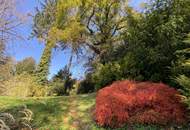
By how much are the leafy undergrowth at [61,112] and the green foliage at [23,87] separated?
2.89m

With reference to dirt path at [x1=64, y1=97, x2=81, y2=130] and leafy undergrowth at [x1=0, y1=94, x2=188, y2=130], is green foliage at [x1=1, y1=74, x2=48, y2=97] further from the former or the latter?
dirt path at [x1=64, y1=97, x2=81, y2=130]

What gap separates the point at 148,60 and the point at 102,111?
165 inches

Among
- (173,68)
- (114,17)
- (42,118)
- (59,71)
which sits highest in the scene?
(114,17)

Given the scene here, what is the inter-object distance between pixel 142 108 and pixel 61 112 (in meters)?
2.96

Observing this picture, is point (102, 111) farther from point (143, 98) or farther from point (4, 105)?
point (4, 105)

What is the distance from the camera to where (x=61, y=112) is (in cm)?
1341

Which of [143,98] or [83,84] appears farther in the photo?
[83,84]

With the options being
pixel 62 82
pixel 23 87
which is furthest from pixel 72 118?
pixel 62 82

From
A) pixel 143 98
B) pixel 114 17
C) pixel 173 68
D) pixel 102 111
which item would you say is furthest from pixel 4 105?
pixel 114 17

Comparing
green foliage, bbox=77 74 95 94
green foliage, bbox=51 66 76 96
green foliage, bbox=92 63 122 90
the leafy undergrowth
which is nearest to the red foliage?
the leafy undergrowth

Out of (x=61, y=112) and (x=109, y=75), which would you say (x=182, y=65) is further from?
(x=109, y=75)

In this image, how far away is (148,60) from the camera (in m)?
15.6

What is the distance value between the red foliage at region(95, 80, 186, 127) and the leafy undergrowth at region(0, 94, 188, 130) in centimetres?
30

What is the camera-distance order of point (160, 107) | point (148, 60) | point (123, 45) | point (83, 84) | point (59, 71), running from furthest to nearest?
point (59, 71) < point (83, 84) < point (123, 45) < point (148, 60) < point (160, 107)
